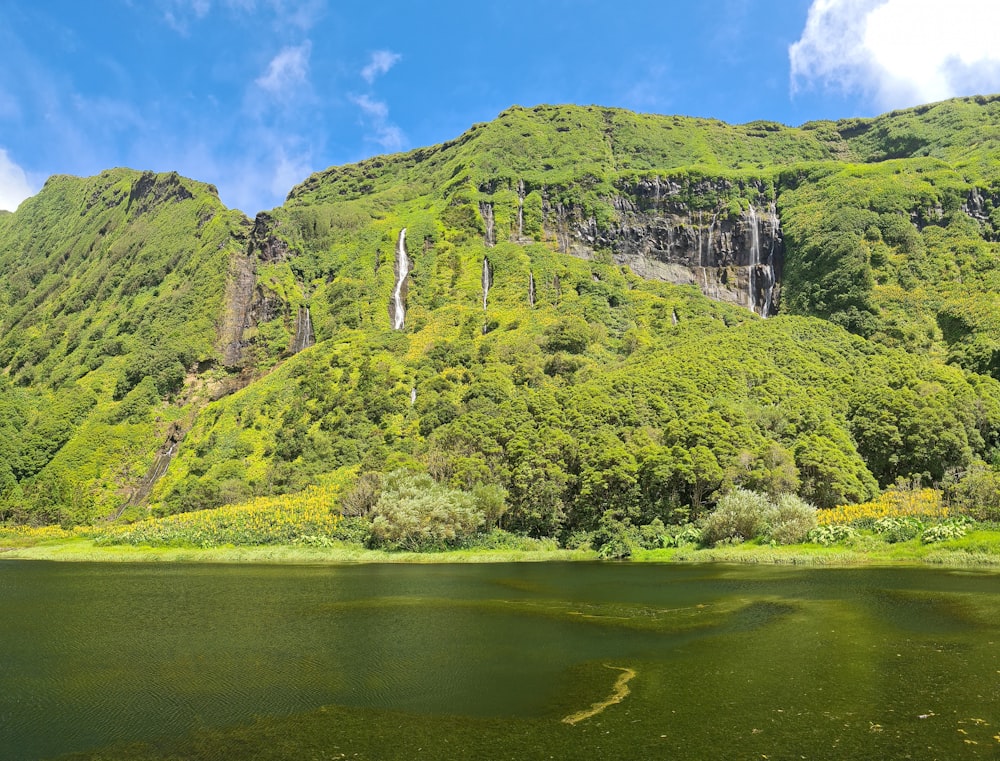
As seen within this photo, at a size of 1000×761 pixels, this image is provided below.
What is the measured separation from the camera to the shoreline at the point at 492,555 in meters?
50.3

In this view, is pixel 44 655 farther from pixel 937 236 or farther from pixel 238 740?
pixel 937 236

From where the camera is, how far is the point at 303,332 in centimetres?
16788

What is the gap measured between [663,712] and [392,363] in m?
123

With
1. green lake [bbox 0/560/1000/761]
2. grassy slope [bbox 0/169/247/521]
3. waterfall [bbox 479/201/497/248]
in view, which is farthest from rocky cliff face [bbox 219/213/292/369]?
green lake [bbox 0/560/1000/761]

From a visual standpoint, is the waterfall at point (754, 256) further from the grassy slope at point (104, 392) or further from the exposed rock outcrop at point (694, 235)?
the grassy slope at point (104, 392)

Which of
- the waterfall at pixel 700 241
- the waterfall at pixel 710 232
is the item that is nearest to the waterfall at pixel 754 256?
the waterfall at pixel 710 232

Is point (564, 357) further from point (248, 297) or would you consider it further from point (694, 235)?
point (248, 297)

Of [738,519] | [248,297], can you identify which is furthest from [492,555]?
[248,297]

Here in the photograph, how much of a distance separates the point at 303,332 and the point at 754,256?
413ft

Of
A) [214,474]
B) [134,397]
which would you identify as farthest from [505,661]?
[134,397]

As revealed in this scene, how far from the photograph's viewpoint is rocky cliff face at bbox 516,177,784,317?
176625mm

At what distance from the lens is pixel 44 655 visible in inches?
969

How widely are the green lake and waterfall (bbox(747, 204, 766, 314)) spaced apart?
480 feet

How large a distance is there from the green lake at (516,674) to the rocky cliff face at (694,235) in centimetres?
14808
